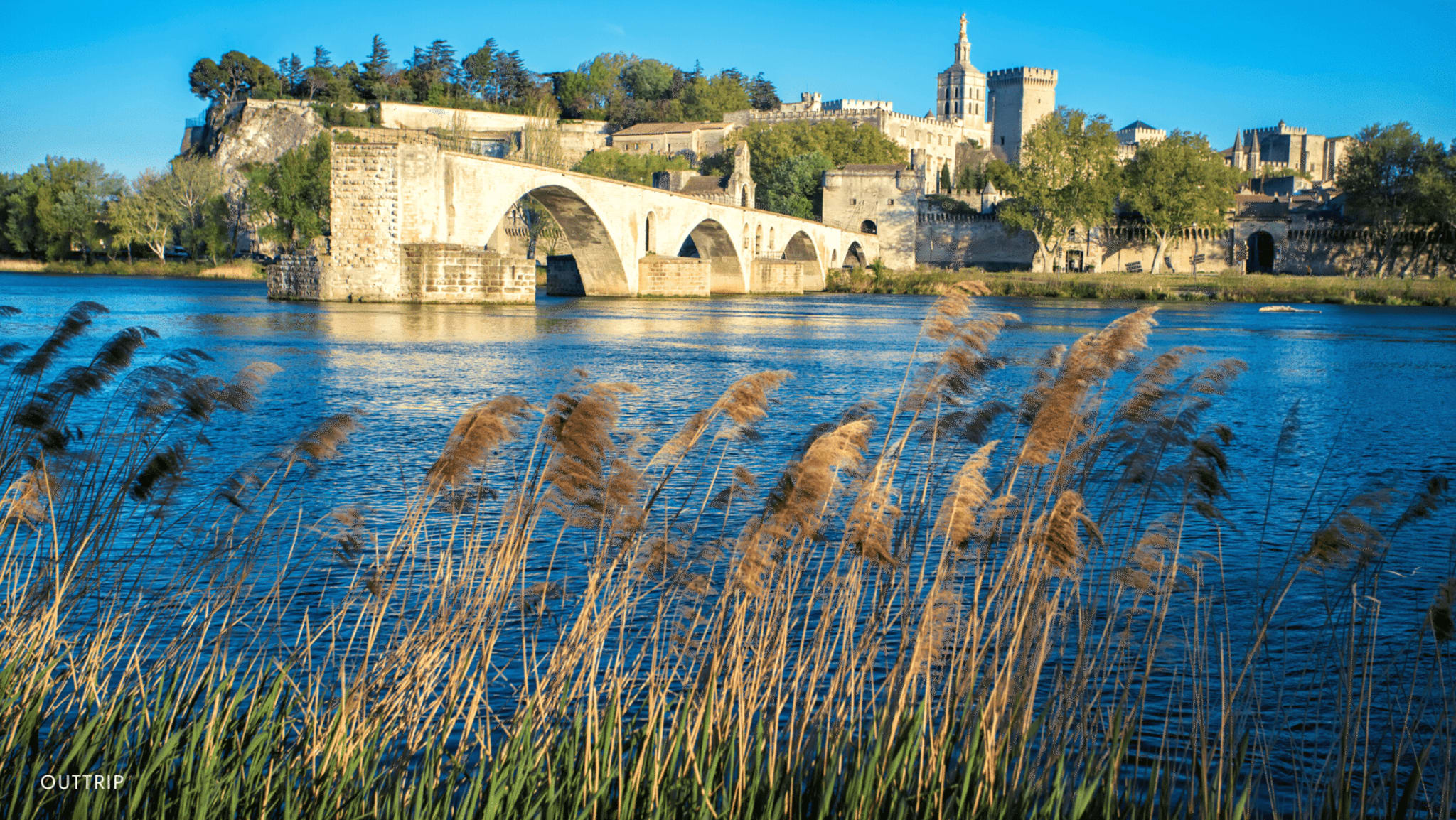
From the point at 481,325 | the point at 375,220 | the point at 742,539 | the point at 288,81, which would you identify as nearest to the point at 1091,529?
the point at 742,539

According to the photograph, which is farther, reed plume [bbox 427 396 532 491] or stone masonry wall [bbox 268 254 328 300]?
stone masonry wall [bbox 268 254 328 300]

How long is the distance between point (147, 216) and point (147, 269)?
320cm

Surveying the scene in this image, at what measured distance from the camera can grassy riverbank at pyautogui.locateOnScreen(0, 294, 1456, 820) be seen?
9.11 feet

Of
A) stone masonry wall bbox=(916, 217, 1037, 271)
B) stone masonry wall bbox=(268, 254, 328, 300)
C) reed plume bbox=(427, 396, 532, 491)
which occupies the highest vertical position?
stone masonry wall bbox=(916, 217, 1037, 271)

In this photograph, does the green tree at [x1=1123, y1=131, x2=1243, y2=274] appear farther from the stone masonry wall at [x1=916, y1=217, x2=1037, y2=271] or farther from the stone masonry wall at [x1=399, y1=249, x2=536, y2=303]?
the stone masonry wall at [x1=399, y1=249, x2=536, y2=303]

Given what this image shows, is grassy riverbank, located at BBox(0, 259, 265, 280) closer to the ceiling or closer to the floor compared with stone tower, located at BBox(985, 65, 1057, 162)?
closer to the floor

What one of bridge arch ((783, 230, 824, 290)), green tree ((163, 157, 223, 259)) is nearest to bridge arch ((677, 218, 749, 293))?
bridge arch ((783, 230, 824, 290))

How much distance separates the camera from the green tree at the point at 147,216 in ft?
190

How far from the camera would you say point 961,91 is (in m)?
112

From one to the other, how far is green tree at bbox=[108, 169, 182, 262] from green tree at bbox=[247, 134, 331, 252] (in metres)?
12.1

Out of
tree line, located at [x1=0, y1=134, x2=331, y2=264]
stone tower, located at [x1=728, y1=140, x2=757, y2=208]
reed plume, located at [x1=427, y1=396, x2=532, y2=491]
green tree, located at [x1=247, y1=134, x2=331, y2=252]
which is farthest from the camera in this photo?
stone tower, located at [x1=728, y1=140, x2=757, y2=208]

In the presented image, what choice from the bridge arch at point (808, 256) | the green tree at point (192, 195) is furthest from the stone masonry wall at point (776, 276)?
the green tree at point (192, 195)

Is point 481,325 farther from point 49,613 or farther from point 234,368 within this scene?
point 49,613

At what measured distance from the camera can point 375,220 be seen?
30547mm
